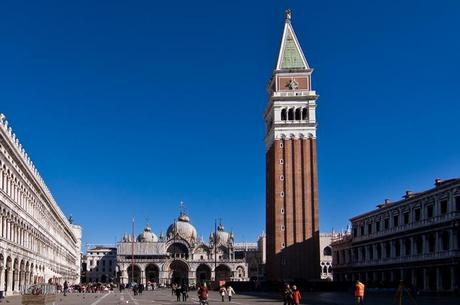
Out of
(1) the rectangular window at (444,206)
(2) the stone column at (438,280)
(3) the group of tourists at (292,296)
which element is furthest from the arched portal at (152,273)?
(3) the group of tourists at (292,296)

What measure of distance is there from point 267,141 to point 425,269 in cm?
4084

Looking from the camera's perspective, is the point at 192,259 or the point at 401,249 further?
the point at 192,259

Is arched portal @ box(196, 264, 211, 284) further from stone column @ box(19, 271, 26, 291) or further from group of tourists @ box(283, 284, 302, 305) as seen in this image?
group of tourists @ box(283, 284, 302, 305)

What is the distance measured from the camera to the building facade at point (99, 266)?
180m

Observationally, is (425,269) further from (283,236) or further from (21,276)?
(21,276)

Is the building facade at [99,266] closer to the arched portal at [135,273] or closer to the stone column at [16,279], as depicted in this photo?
the arched portal at [135,273]

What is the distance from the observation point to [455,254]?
197ft

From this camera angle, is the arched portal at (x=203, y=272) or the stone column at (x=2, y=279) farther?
the arched portal at (x=203, y=272)

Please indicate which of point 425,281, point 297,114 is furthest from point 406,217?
point 297,114

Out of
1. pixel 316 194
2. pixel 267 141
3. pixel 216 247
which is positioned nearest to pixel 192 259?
A: pixel 216 247

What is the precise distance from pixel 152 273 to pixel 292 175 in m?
61.1

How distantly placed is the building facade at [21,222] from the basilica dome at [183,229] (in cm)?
6508

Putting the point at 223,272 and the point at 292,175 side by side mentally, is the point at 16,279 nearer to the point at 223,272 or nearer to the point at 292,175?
the point at 292,175

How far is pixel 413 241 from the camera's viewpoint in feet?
234
